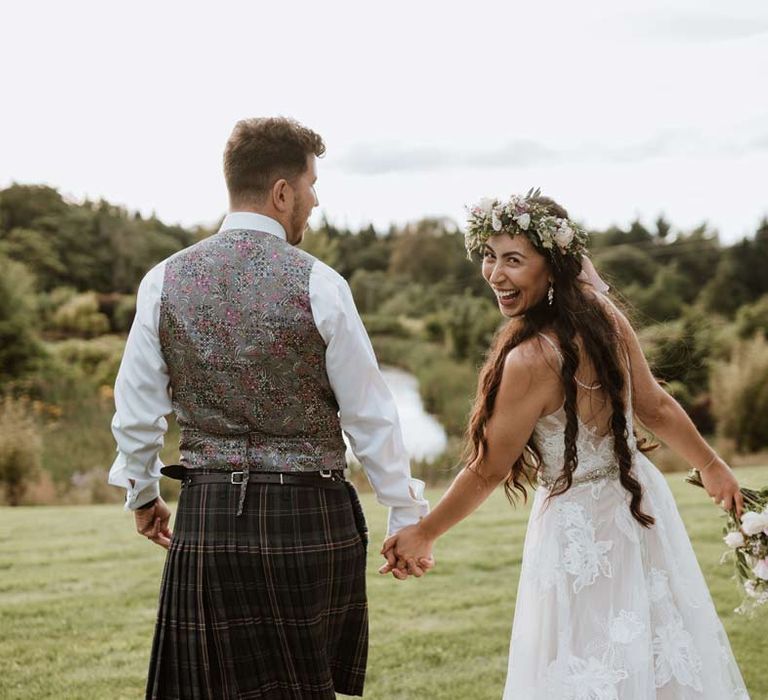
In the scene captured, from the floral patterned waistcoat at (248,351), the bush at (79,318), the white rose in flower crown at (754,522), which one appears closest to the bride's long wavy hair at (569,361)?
the white rose in flower crown at (754,522)

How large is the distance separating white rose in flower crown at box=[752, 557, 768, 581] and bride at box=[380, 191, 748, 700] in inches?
10.5

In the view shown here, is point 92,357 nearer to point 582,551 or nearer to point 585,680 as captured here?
point 582,551

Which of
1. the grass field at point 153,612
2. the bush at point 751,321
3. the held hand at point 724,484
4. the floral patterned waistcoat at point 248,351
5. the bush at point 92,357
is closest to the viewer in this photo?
the floral patterned waistcoat at point 248,351

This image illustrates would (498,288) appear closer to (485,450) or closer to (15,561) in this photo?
(485,450)

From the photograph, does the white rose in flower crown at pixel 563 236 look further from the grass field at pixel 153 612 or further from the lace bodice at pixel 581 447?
the grass field at pixel 153 612

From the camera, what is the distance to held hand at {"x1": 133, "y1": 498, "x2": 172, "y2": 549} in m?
2.83

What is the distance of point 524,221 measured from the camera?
2.76 metres

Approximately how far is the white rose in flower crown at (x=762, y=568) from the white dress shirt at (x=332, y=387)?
43.9 inches

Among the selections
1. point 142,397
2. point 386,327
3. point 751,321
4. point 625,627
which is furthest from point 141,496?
point 751,321

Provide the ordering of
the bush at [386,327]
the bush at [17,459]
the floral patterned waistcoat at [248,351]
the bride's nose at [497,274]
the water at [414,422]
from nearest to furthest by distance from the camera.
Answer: the floral patterned waistcoat at [248,351] → the bride's nose at [497,274] → the bush at [17,459] → the water at [414,422] → the bush at [386,327]

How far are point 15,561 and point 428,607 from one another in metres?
2.77

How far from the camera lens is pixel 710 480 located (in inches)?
121

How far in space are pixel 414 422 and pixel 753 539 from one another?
1205cm

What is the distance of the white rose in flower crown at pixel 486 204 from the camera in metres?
2.85
